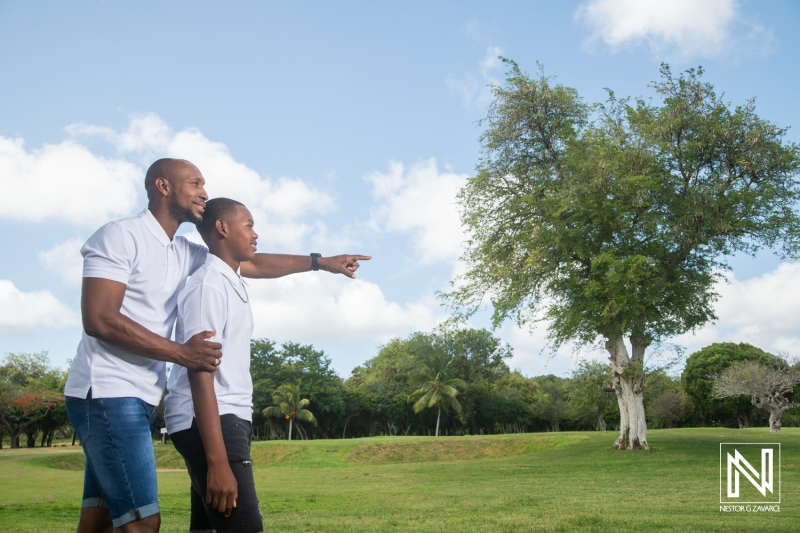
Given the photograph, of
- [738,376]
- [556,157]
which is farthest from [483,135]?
[738,376]

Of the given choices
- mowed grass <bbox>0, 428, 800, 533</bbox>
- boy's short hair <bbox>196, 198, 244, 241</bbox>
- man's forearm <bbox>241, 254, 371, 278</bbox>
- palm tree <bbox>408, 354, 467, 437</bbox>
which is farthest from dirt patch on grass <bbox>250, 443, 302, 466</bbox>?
boy's short hair <bbox>196, 198, 244, 241</bbox>

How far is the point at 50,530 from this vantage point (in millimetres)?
8594

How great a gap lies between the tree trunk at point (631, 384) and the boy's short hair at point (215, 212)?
24.1 m

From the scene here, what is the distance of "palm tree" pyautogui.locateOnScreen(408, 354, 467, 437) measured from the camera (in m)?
59.9

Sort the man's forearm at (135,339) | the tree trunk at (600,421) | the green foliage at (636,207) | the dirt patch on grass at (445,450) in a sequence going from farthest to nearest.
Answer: the tree trunk at (600,421) → the dirt patch on grass at (445,450) → the green foliage at (636,207) → the man's forearm at (135,339)

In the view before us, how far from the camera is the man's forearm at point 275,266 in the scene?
4.30 metres

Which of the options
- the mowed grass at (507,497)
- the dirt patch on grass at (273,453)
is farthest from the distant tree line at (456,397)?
the mowed grass at (507,497)

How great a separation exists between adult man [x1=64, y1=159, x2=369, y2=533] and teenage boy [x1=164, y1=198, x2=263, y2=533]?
121 millimetres

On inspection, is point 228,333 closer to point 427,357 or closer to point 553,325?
point 553,325

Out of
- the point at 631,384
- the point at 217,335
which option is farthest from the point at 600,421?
the point at 217,335

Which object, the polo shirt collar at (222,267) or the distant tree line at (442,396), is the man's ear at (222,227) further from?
the distant tree line at (442,396)

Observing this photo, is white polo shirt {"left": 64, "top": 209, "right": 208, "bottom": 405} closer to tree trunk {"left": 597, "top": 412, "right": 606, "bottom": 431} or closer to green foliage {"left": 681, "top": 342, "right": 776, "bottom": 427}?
green foliage {"left": 681, "top": 342, "right": 776, "bottom": 427}

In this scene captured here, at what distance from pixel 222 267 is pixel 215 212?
370 millimetres

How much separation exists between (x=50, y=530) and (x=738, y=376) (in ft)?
157
